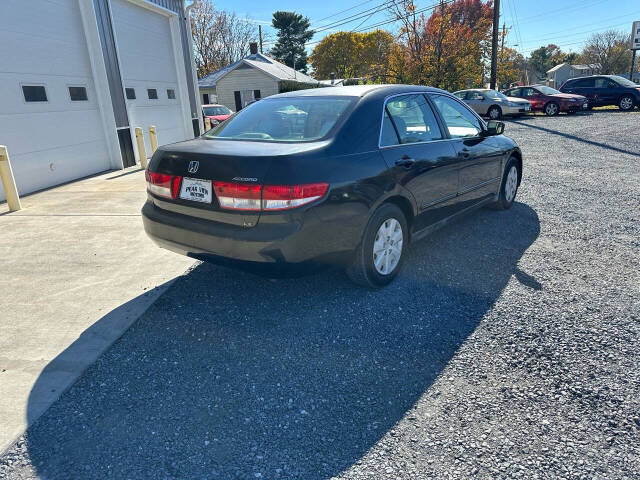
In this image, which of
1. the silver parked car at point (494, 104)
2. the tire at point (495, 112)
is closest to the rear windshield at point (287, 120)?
the silver parked car at point (494, 104)

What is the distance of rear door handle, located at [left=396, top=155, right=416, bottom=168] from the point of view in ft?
11.4

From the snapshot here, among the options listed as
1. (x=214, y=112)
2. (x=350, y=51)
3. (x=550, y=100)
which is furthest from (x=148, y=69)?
(x=350, y=51)

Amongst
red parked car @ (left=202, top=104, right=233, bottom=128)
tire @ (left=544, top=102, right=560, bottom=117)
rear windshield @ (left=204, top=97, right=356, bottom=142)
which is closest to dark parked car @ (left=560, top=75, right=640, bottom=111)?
tire @ (left=544, top=102, right=560, bottom=117)

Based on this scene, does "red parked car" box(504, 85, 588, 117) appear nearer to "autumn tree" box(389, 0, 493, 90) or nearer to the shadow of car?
"autumn tree" box(389, 0, 493, 90)

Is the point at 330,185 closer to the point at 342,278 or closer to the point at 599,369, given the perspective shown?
the point at 342,278

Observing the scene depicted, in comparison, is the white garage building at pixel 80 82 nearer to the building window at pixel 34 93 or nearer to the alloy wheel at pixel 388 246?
the building window at pixel 34 93

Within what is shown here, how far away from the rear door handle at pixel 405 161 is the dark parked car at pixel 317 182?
0.01 metres

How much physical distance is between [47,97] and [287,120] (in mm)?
6631

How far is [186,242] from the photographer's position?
125 inches

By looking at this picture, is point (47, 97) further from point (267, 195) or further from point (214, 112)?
point (214, 112)

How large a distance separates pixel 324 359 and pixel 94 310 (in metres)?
1.93

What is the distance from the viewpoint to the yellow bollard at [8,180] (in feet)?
20.4

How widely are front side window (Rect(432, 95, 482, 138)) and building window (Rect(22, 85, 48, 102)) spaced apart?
7.05m

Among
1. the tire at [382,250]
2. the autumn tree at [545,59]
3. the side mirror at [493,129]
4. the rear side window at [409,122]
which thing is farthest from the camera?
the autumn tree at [545,59]
